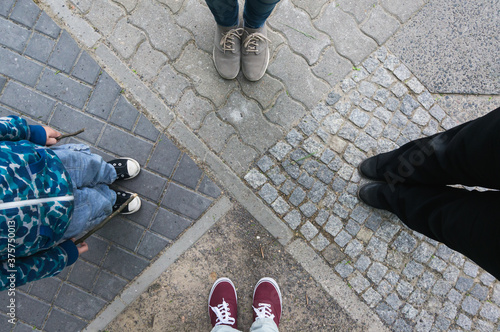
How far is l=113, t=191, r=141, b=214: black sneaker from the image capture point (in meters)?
2.52

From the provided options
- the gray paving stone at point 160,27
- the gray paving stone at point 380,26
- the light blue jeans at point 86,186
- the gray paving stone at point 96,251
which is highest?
the gray paving stone at point 380,26

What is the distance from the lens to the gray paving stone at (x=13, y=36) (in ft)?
8.86

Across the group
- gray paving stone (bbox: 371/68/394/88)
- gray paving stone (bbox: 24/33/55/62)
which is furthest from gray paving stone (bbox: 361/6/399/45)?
gray paving stone (bbox: 24/33/55/62)

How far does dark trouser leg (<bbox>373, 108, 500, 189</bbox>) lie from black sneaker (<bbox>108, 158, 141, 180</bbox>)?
2.04 metres

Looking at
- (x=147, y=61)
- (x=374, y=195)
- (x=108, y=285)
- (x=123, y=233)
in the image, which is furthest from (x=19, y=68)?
(x=374, y=195)

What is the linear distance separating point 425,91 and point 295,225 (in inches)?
67.2

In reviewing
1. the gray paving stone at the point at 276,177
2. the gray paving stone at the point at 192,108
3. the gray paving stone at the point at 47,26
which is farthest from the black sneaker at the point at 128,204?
the gray paving stone at the point at 47,26

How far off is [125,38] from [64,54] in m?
0.55

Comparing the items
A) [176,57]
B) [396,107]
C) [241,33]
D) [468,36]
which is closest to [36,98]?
[176,57]

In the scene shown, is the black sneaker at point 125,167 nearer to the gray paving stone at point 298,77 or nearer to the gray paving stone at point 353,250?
the gray paving stone at point 298,77

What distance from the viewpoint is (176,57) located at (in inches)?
Result: 109

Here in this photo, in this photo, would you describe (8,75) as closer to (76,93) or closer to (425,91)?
(76,93)

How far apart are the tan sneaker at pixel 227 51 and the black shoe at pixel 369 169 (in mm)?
1357

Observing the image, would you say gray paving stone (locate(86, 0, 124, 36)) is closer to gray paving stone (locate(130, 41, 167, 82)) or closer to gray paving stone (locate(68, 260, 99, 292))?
gray paving stone (locate(130, 41, 167, 82))
